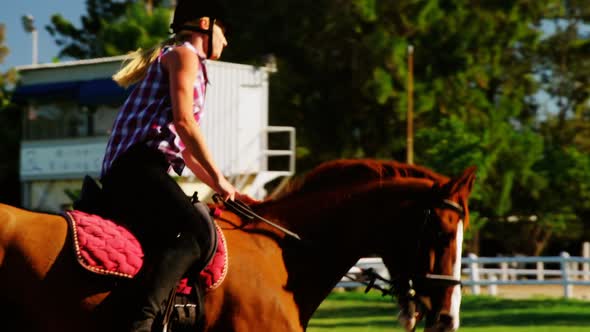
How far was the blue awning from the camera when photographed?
40.7m

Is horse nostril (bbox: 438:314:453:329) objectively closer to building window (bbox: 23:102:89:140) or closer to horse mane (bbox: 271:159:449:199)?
horse mane (bbox: 271:159:449:199)

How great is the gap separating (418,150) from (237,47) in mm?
10893

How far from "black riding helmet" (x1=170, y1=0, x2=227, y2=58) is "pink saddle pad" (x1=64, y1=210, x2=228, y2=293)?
1130 mm

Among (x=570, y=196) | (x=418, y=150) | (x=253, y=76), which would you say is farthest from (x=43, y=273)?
(x=570, y=196)

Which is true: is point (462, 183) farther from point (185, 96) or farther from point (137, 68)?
point (137, 68)

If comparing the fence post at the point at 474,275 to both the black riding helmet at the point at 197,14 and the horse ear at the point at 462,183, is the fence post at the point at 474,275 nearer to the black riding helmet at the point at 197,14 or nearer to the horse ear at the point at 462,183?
the horse ear at the point at 462,183

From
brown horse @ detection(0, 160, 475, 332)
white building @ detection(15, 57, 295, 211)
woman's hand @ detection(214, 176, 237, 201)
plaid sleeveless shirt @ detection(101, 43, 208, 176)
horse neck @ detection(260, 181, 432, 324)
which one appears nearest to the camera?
brown horse @ detection(0, 160, 475, 332)

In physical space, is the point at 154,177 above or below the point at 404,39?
below

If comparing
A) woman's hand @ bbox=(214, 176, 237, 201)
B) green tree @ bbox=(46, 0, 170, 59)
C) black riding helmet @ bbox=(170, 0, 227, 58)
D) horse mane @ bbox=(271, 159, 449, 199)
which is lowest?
woman's hand @ bbox=(214, 176, 237, 201)

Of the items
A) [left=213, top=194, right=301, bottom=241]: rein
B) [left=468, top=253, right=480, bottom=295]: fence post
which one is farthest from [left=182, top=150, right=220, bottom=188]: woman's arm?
[left=468, top=253, right=480, bottom=295]: fence post

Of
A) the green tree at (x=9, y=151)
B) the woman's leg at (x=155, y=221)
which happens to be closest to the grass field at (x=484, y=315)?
the woman's leg at (x=155, y=221)

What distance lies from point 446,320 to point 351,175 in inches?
41.8

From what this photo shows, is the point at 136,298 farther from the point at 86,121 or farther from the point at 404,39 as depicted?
the point at 404,39

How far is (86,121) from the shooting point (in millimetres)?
43719
